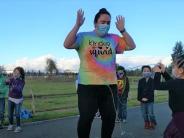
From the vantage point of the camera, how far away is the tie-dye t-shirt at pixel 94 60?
6.37m

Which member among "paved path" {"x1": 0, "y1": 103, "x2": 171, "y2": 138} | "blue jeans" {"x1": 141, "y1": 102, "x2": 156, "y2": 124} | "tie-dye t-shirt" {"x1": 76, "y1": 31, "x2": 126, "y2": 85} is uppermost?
"tie-dye t-shirt" {"x1": 76, "y1": 31, "x2": 126, "y2": 85}

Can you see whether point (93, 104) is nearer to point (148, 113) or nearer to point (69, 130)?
point (69, 130)

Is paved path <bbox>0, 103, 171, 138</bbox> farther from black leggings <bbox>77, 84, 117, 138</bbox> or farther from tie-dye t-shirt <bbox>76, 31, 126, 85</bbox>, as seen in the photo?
tie-dye t-shirt <bbox>76, 31, 126, 85</bbox>

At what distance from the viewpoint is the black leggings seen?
6.27 metres

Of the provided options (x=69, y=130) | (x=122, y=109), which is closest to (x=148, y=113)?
(x=122, y=109)

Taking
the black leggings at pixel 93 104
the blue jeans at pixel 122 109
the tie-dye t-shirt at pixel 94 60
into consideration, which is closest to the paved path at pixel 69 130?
the blue jeans at pixel 122 109

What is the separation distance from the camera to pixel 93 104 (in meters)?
6.28

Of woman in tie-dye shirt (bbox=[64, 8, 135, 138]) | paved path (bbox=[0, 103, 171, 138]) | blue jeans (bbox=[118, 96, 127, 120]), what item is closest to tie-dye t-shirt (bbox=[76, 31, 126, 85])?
woman in tie-dye shirt (bbox=[64, 8, 135, 138])

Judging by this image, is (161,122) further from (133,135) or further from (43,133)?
(43,133)

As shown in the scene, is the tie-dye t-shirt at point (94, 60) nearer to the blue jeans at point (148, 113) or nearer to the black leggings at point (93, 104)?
the black leggings at point (93, 104)

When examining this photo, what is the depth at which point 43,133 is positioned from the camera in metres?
11.1

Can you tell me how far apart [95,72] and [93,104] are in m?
0.44

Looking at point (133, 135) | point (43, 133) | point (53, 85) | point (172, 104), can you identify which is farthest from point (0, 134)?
point (53, 85)

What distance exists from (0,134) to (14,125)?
1.62 m
